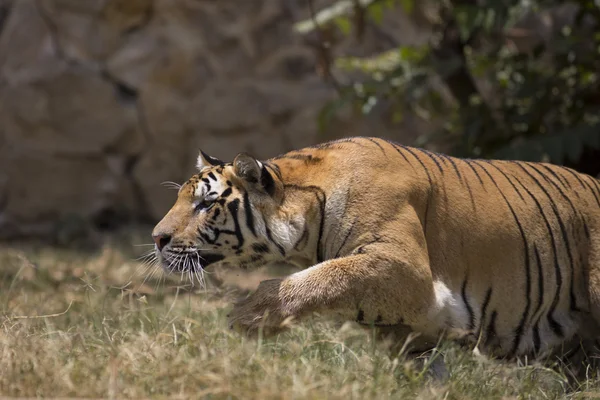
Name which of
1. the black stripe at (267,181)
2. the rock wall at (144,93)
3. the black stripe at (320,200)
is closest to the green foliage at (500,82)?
the rock wall at (144,93)

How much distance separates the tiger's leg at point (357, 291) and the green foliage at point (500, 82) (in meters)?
2.38

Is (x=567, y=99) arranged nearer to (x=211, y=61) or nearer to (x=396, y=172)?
(x=396, y=172)

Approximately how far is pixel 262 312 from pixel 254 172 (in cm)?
64

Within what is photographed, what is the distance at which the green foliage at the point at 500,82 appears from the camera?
579 cm

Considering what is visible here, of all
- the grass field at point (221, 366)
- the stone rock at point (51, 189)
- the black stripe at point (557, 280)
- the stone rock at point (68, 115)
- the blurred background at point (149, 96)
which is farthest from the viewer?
the stone rock at point (51, 189)

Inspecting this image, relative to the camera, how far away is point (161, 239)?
3592 mm

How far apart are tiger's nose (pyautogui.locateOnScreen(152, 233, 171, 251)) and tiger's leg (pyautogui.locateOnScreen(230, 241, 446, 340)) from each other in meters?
0.44

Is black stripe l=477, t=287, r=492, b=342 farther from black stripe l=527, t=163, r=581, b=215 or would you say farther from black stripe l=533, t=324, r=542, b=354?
black stripe l=527, t=163, r=581, b=215

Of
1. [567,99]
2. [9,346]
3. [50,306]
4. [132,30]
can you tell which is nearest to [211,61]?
[132,30]

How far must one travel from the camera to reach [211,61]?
9469 millimetres

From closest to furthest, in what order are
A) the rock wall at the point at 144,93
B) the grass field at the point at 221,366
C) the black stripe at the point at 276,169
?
the grass field at the point at 221,366 < the black stripe at the point at 276,169 < the rock wall at the point at 144,93

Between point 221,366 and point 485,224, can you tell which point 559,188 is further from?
point 221,366

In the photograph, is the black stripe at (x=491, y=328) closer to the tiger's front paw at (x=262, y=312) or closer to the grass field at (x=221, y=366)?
the grass field at (x=221, y=366)

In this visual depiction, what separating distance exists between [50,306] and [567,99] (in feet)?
13.3
